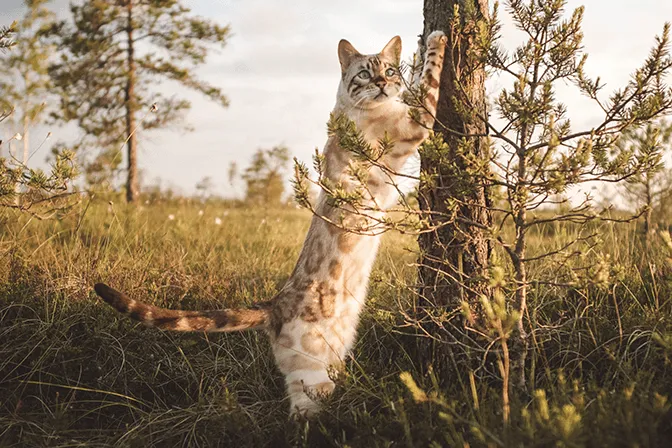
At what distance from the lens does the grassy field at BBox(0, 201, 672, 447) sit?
232cm

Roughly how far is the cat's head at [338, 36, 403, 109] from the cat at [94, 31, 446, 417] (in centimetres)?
12

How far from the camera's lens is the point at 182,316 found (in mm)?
2891

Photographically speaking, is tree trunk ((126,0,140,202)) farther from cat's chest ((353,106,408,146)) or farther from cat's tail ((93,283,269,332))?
cat's tail ((93,283,269,332))

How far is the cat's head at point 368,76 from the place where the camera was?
3.78 metres

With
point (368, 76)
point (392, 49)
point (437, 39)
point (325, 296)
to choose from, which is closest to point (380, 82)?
point (368, 76)

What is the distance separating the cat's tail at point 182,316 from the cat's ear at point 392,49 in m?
2.28

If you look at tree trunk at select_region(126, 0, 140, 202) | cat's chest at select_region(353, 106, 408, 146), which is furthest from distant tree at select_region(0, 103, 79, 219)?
tree trunk at select_region(126, 0, 140, 202)

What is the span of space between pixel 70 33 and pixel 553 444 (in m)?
14.2

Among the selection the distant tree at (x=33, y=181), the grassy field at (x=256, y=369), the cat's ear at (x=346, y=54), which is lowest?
the grassy field at (x=256, y=369)

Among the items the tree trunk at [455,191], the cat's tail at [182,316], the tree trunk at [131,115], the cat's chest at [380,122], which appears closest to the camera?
the cat's tail at [182,316]

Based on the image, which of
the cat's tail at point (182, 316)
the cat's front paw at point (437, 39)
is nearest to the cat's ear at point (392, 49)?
the cat's front paw at point (437, 39)

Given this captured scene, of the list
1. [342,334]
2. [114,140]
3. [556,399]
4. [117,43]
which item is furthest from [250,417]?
[117,43]

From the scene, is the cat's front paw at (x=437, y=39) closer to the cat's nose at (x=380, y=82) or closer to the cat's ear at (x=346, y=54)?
the cat's nose at (x=380, y=82)

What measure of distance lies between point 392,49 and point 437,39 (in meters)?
1.06
